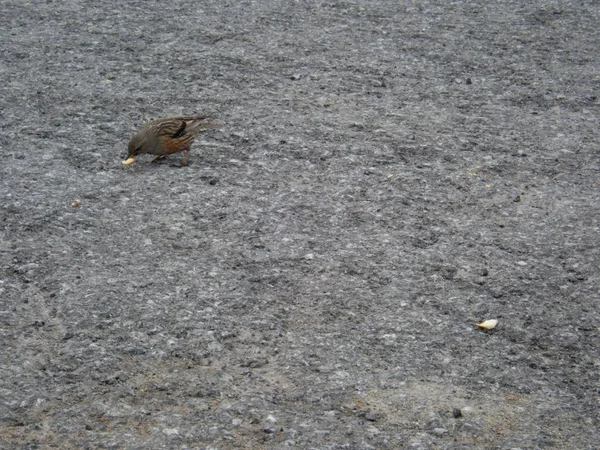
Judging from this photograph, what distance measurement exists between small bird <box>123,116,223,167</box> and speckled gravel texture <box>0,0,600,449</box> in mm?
137

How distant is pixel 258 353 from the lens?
4.23 metres

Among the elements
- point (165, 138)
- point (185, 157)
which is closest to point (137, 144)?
point (165, 138)

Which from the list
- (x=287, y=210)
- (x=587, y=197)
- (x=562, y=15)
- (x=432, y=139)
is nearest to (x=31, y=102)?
A: (x=287, y=210)

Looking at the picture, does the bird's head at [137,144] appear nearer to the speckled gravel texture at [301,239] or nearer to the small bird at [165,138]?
the small bird at [165,138]

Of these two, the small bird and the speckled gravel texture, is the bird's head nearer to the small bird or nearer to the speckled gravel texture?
the small bird

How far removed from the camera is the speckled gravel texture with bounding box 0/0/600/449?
388 centimetres

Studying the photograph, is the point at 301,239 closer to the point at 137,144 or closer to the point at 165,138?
the point at 165,138

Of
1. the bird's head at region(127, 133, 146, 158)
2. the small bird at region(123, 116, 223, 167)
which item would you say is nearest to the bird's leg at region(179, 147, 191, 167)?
the small bird at region(123, 116, 223, 167)

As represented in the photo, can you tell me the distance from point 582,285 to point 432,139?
1.97 metres

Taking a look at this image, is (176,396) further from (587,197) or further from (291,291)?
(587,197)

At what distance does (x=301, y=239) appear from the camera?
17.0 feet

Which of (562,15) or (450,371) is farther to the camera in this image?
(562,15)

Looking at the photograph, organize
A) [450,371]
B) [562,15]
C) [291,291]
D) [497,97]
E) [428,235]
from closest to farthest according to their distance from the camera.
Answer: [450,371], [291,291], [428,235], [497,97], [562,15]

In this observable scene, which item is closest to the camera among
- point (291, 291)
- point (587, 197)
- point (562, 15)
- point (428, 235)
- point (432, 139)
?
point (291, 291)
